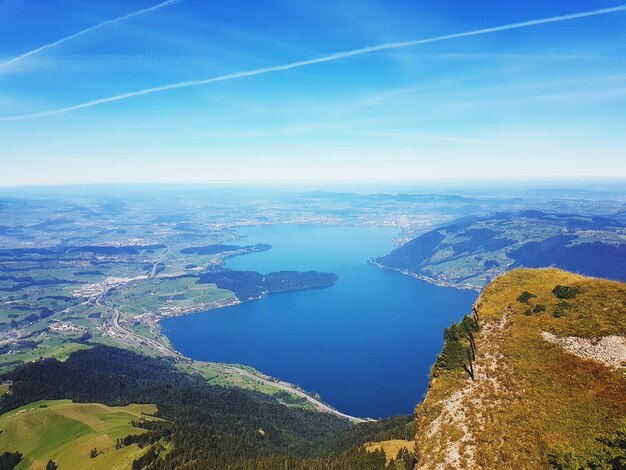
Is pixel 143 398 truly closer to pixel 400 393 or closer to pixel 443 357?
pixel 400 393

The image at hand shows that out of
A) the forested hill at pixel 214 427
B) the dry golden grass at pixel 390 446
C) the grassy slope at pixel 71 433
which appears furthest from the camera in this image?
the grassy slope at pixel 71 433

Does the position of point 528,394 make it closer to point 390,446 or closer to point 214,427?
point 390,446

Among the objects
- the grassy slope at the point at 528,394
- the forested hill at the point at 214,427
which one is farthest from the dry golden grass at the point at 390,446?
the grassy slope at the point at 528,394

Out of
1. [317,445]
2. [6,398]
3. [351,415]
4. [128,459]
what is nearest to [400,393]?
[351,415]

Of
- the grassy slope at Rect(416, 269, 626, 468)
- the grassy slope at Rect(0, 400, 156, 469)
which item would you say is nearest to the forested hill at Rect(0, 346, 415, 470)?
the grassy slope at Rect(0, 400, 156, 469)

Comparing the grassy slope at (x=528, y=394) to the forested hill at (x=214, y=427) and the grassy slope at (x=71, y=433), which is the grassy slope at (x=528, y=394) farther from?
the grassy slope at (x=71, y=433)

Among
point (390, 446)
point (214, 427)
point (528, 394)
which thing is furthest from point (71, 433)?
point (528, 394)

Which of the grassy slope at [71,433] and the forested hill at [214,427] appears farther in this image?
the grassy slope at [71,433]

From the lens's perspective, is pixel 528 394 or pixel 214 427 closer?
pixel 528 394
